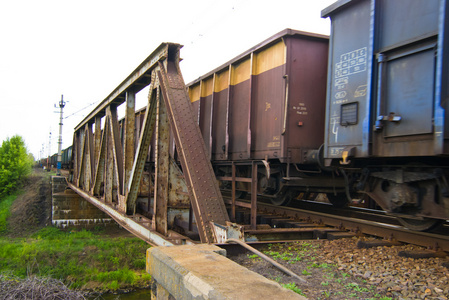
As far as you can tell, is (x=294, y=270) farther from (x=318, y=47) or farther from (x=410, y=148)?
(x=318, y=47)

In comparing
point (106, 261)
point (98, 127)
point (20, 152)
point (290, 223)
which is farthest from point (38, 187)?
point (290, 223)

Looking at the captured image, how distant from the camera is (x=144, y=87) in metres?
8.43

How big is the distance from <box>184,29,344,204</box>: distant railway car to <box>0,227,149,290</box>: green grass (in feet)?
34.5

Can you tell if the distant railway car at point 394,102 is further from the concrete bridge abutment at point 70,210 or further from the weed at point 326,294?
the concrete bridge abutment at point 70,210

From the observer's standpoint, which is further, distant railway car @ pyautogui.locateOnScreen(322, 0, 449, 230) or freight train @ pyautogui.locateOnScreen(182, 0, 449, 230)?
freight train @ pyautogui.locateOnScreen(182, 0, 449, 230)

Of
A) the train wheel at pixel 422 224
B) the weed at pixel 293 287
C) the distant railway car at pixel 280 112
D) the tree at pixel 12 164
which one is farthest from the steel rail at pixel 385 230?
the tree at pixel 12 164

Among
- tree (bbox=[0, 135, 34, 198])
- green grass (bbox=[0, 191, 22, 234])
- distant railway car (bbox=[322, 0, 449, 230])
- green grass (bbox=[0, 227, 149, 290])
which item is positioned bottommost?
green grass (bbox=[0, 227, 149, 290])

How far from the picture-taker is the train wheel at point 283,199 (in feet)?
25.9

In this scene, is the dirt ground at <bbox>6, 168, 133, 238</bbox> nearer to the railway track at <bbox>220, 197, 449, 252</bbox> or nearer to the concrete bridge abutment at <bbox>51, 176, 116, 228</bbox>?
the concrete bridge abutment at <bbox>51, 176, 116, 228</bbox>

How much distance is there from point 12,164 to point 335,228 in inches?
1284

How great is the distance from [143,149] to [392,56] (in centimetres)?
470

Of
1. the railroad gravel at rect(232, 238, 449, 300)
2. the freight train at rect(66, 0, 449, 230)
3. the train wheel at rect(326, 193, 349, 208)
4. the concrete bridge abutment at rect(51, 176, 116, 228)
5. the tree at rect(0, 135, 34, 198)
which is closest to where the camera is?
the railroad gravel at rect(232, 238, 449, 300)

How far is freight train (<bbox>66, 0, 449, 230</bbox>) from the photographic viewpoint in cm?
398

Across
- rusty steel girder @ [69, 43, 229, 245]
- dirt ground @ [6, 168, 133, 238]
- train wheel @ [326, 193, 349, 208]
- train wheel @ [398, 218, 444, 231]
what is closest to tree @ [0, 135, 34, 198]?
dirt ground @ [6, 168, 133, 238]
